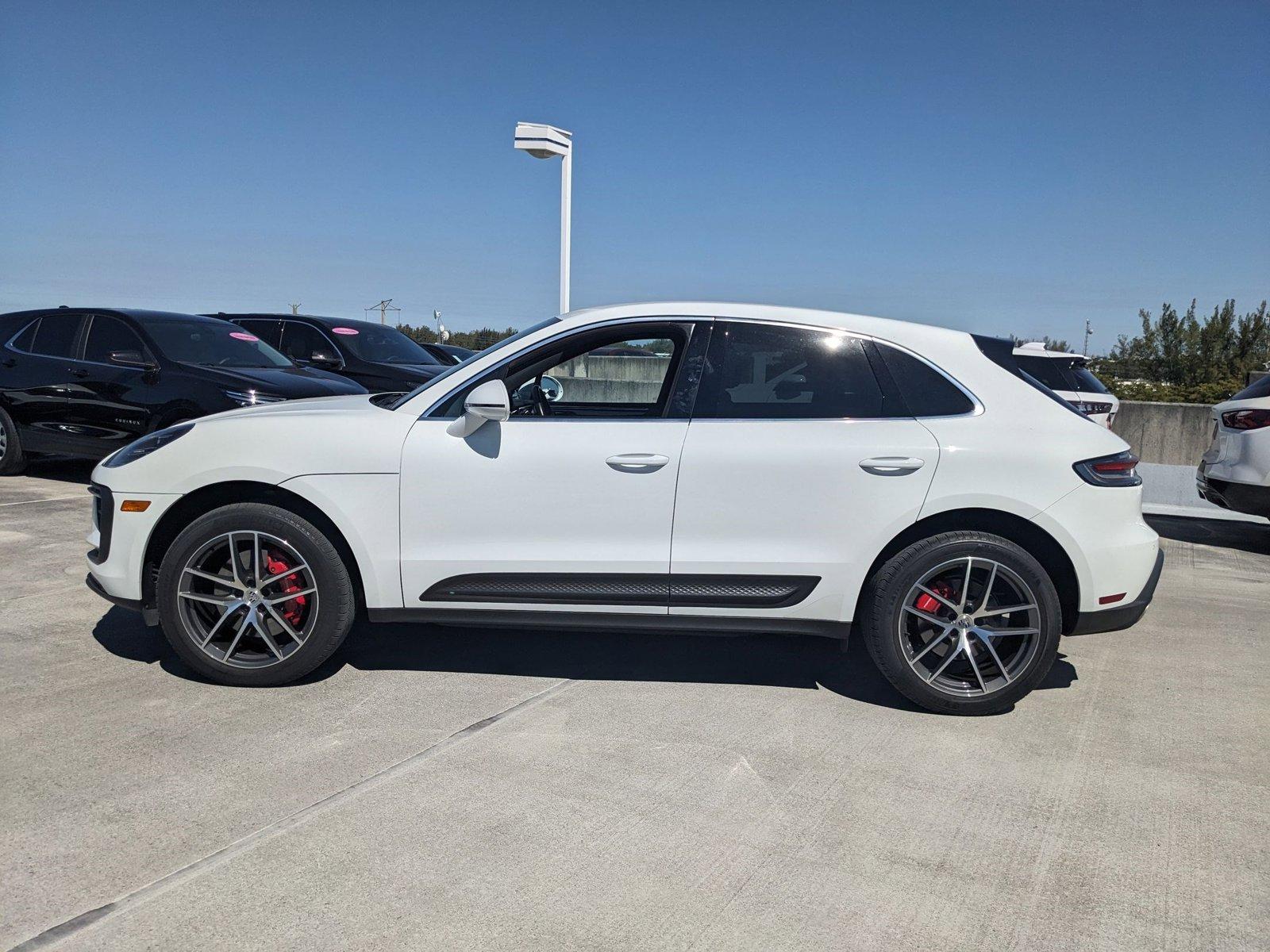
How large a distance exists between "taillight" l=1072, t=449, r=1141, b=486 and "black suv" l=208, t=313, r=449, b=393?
363 inches

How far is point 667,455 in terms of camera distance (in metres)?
4.10

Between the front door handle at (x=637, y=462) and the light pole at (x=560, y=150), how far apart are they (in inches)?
439

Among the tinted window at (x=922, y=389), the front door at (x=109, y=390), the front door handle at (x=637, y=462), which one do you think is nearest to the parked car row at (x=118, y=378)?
the front door at (x=109, y=390)

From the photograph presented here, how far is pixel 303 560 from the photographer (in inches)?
165

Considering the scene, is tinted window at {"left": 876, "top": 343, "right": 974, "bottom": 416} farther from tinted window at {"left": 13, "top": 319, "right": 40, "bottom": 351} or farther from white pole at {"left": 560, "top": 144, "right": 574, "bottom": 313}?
white pole at {"left": 560, "top": 144, "right": 574, "bottom": 313}

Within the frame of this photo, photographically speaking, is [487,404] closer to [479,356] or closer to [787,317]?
[479,356]

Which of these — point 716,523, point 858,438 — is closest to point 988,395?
point 858,438

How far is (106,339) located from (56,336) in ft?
2.23

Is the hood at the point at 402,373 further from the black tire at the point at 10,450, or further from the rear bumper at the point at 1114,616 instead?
the rear bumper at the point at 1114,616

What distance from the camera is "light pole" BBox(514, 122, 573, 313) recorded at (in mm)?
15625

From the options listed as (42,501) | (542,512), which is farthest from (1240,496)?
(42,501)

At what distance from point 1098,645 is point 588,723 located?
293cm

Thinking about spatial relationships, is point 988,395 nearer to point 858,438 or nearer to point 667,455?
point 858,438

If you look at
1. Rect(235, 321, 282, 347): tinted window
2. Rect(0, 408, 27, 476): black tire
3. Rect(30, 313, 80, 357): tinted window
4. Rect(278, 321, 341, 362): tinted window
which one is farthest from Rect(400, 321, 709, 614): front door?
Rect(235, 321, 282, 347): tinted window
